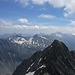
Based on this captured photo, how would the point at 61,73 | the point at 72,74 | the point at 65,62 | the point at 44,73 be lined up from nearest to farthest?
the point at 44,73
the point at 61,73
the point at 72,74
the point at 65,62

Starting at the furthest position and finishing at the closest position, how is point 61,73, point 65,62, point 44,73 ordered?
point 65,62 → point 61,73 → point 44,73

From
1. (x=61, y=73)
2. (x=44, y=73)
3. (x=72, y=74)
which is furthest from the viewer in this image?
(x=72, y=74)

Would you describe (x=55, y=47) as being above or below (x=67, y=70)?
above

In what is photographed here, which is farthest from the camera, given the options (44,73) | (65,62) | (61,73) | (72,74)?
(65,62)

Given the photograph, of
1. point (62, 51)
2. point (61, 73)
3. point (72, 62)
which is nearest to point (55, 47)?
point (62, 51)

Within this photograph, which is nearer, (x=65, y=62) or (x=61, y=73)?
(x=61, y=73)

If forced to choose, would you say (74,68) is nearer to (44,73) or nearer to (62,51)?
(62,51)

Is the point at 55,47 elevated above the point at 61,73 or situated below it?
above

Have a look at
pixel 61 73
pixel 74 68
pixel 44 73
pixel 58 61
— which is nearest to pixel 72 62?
pixel 74 68

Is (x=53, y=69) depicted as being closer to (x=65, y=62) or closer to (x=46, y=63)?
(x=46, y=63)
